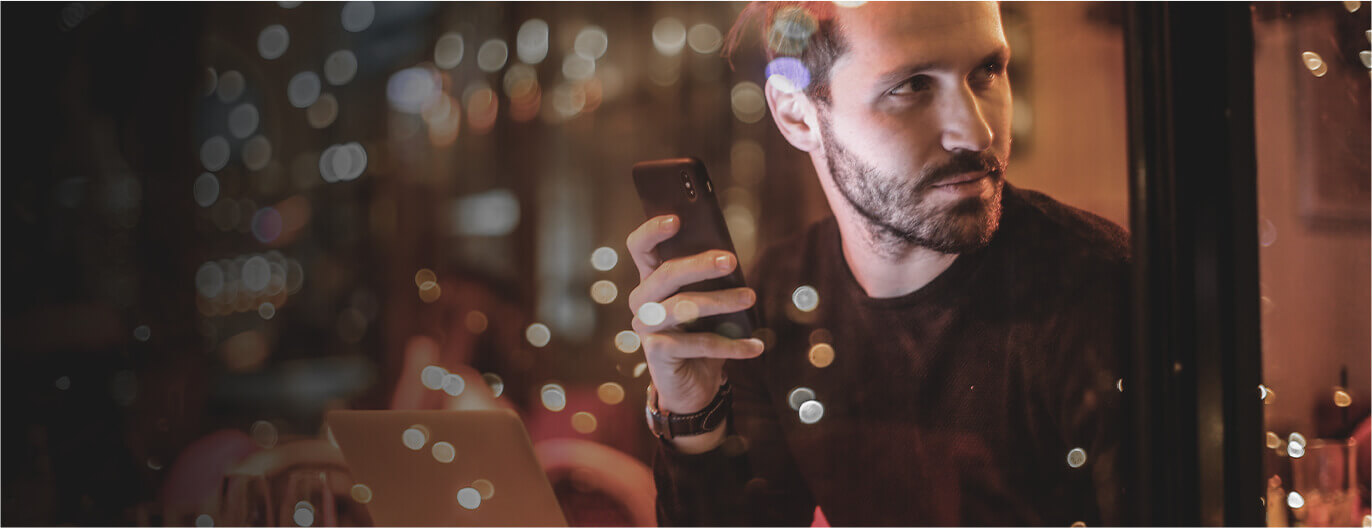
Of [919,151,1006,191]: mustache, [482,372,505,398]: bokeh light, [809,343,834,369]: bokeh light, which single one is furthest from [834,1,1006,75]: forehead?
[482,372,505,398]: bokeh light

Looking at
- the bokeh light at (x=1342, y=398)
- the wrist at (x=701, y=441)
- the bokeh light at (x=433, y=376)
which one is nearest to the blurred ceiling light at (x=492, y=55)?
the bokeh light at (x=433, y=376)

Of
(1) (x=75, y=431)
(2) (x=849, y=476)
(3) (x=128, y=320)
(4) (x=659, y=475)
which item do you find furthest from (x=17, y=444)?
(2) (x=849, y=476)

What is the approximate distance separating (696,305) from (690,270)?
1.7 inches

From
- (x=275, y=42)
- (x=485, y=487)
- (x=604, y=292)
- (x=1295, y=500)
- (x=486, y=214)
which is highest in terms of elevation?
(x=275, y=42)

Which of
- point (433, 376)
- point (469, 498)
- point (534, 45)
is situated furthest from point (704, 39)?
point (469, 498)

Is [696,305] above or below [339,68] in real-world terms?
below

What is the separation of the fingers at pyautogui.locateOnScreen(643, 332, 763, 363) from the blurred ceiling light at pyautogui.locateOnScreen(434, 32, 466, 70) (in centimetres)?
40

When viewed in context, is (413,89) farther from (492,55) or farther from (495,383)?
Answer: (495,383)

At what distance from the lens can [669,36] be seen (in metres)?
0.86

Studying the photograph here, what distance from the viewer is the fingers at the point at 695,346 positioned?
848 mm

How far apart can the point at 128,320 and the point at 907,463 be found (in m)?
0.96

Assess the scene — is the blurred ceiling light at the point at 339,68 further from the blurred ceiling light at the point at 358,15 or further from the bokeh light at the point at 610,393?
the bokeh light at the point at 610,393

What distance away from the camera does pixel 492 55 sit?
0.87 m

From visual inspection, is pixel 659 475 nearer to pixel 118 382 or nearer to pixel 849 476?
pixel 849 476
